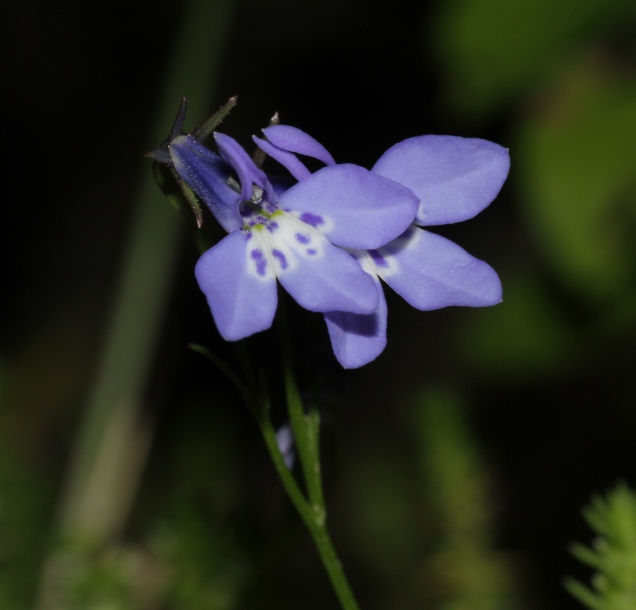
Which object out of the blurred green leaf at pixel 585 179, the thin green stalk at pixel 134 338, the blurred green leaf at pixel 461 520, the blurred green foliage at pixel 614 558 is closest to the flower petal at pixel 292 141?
the blurred green foliage at pixel 614 558

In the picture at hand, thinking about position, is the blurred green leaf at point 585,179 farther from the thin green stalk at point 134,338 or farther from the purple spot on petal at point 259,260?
the purple spot on petal at point 259,260

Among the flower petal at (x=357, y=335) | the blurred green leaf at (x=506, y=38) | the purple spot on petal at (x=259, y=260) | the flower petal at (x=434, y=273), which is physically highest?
the blurred green leaf at (x=506, y=38)

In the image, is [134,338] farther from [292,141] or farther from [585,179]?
[292,141]

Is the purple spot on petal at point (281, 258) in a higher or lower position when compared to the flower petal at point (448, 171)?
lower

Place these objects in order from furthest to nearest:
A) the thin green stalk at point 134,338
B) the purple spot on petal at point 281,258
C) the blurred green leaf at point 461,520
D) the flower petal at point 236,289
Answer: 1. the thin green stalk at point 134,338
2. the blurred green leaf at point 461,520
3. the purple spot on petal at point 281,258
4. the flower petal at point 236,289

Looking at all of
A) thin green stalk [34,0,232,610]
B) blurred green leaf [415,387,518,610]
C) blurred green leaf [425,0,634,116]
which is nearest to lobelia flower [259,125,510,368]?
blurred green leaf [415,387,518,610]

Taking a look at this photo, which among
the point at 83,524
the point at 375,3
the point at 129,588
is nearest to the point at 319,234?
the point at 129,588
